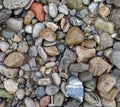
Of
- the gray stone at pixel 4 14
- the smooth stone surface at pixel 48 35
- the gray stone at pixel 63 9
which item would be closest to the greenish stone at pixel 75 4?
the gray stone at pixel 63 9

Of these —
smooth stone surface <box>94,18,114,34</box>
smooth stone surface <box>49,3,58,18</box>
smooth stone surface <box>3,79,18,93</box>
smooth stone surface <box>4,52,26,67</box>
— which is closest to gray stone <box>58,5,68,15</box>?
smooth stone surface <box>49,3,58,18</box>

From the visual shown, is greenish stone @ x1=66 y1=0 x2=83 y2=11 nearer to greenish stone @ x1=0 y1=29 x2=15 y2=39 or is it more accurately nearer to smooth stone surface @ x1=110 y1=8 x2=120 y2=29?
smooth stone surface @ x1=110 y1=8 x2=120 y2=29

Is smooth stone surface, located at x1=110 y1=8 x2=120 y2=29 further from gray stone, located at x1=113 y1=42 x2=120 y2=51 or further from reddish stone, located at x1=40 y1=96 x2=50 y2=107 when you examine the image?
reddish stone, located at x1=40 y1=96 x2=50 y2=107

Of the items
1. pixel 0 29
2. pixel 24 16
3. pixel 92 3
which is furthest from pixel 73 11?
pixel 0 29

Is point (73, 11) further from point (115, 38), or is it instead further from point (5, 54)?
point (5, 54)

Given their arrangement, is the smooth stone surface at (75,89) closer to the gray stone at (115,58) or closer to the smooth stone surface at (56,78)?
the smooth stone surface at (56,78)

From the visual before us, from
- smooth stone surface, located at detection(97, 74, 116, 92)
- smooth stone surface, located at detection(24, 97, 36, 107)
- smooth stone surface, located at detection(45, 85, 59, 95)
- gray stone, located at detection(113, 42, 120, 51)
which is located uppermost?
gray stone, located at detection(113, 42, 120, 51)

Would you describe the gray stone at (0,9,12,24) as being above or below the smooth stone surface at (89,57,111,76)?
above
